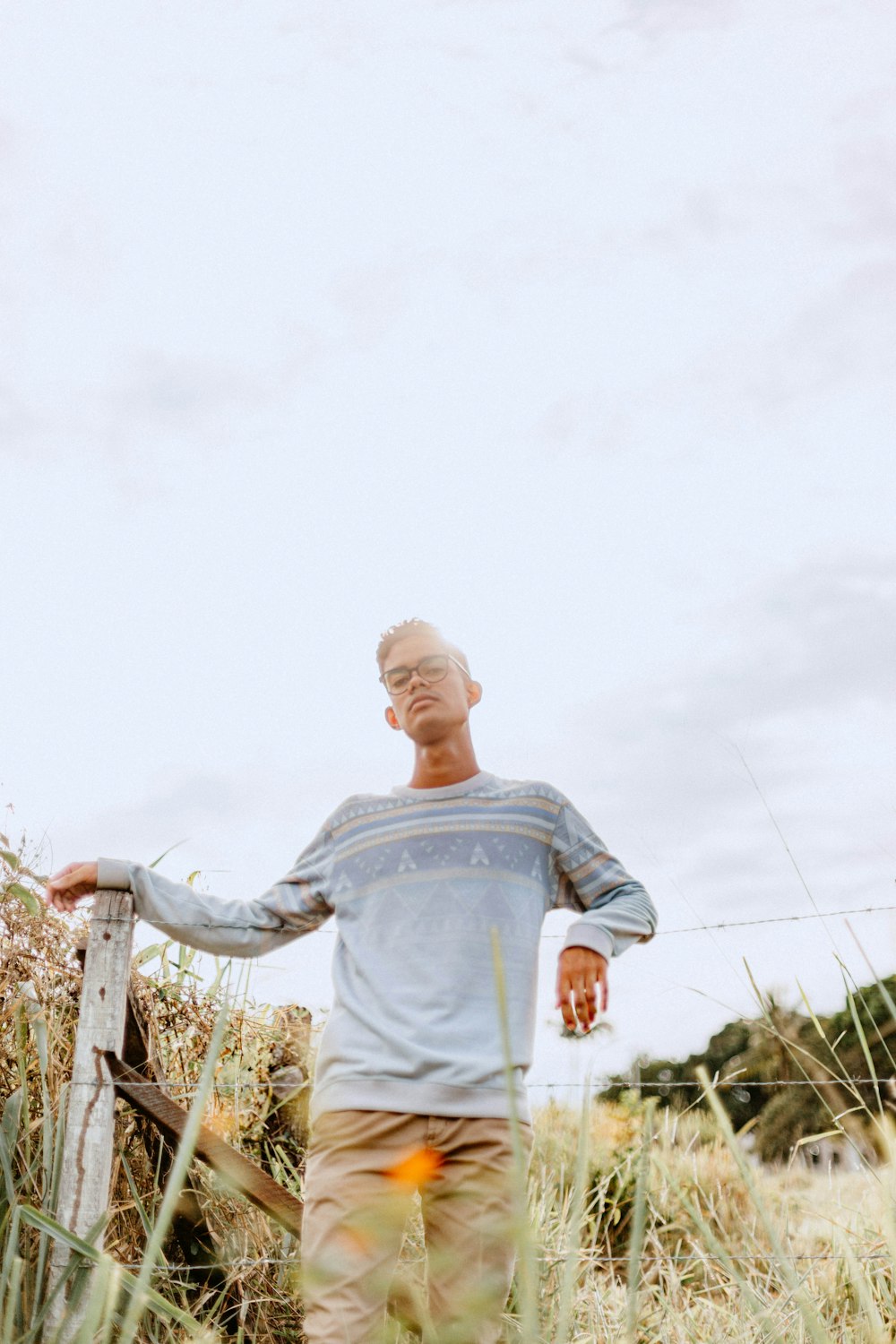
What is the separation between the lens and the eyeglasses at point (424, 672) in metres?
2.67

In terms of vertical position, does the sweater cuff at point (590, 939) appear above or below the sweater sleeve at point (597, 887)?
below

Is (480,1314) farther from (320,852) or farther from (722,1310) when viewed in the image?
(722,1310)

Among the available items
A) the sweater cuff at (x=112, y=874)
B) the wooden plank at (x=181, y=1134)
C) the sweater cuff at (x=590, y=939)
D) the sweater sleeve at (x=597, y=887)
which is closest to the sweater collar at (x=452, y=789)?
the sweater sleeve at (x=597, y=887)

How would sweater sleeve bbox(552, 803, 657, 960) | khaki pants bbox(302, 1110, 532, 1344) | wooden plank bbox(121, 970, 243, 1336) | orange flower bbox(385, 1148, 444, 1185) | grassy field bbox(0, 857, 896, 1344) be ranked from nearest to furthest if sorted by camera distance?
khaki pants bbox(302, 1110, 532, 1344), orange flower bbox(385, 1148, 444, 1185), sweater sleeve bbox(552, 803, 657, 960), grassy field bbox(0, 857, 896, 1344), wooden plank bbox(121, 970, 243, 1336)

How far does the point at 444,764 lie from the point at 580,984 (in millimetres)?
618

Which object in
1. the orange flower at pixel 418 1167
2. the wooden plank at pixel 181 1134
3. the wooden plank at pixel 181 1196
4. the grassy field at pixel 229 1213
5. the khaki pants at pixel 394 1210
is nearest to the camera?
the khaki pants at pixel 394 1210

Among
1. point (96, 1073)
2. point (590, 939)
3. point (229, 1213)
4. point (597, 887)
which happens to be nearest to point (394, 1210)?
point (590, 939)

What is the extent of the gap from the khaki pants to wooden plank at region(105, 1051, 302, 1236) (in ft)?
1.15

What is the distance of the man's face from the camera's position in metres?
2.62

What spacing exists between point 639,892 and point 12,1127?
56.9 inches

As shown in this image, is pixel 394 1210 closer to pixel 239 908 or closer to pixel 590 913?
pixel 590 913

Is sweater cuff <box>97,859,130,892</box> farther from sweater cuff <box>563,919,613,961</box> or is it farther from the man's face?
sweater cuff <box>563,919,613,961</box>

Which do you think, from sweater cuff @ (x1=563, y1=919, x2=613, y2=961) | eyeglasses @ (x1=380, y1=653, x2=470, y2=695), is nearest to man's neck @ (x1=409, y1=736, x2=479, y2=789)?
eyeglasses @ (x1=380, y1=653, x2=470, y2=695)

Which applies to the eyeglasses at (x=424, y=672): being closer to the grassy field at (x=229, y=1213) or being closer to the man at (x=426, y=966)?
the man at (x=426, y=966)
